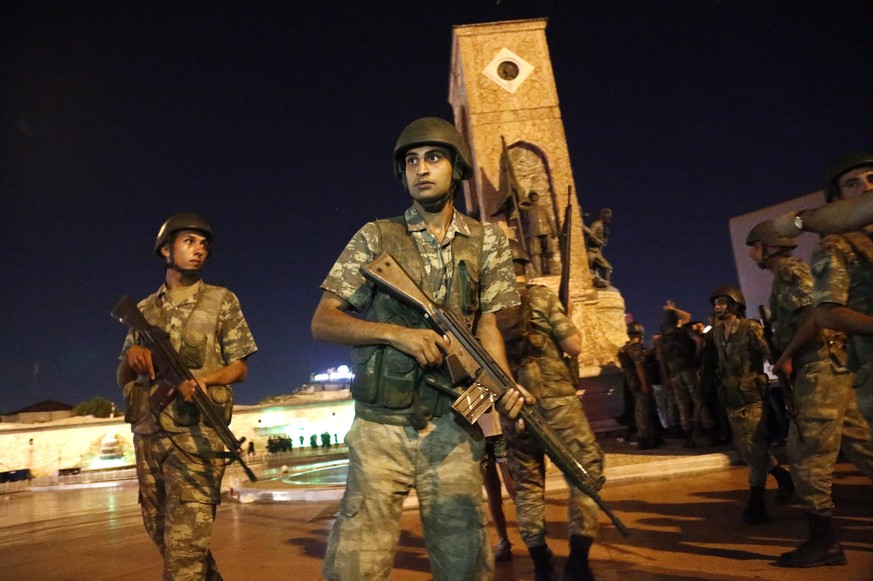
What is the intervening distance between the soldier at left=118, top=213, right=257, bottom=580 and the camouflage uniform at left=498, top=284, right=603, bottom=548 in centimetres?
182

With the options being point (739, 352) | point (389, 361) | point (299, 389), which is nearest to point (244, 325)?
point (389, 361)

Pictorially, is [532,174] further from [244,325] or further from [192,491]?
[192,491]

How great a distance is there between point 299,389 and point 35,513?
4312 cm

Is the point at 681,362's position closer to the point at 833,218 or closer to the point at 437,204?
the point at 833,218

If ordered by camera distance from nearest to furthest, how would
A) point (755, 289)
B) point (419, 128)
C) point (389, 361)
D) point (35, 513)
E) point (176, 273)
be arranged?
point (389, 361), point (419, 128), point (176, 273), point (35, 513), point (755, 289)

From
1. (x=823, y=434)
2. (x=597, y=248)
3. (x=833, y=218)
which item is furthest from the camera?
(x=597, y=248)

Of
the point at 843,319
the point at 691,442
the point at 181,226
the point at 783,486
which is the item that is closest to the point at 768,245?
the point at 843,319

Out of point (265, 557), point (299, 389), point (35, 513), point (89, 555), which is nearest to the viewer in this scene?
point (265, 557)

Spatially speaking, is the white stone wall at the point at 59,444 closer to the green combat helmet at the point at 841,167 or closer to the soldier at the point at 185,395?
the soldier at the point at 185,395

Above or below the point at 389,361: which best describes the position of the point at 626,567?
below

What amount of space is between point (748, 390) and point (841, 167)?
2154 mm

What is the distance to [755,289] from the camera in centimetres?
1388

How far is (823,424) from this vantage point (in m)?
3.49

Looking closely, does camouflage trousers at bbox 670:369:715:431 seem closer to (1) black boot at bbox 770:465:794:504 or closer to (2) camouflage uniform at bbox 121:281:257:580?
(1) black boot at bbox 770:465:794:504
